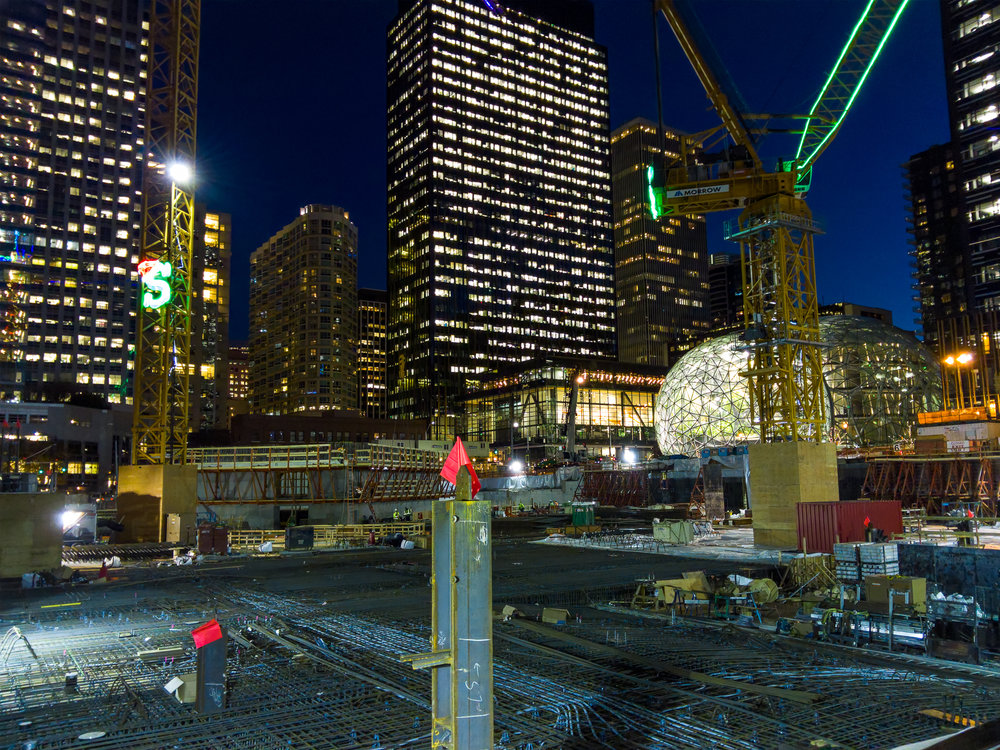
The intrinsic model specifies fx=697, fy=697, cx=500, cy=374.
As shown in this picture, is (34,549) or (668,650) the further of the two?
(34,549)

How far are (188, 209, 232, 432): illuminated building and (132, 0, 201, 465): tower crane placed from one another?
124975 millimetres

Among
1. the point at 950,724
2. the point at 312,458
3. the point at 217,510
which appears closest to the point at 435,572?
the point at 950,724

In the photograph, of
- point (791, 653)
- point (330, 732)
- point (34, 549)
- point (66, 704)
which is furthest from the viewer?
point (34, 549)

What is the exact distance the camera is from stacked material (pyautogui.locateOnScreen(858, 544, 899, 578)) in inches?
733

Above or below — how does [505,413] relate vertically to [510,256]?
below

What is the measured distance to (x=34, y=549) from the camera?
22969mm

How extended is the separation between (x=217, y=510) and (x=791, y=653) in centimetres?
3984

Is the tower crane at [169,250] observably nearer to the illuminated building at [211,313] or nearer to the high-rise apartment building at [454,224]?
the illuminated building at [211,313]

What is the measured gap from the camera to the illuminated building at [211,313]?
542 feet

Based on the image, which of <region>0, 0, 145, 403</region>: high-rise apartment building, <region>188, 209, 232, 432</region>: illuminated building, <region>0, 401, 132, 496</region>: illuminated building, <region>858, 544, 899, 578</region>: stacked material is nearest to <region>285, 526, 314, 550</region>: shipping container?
<region>858, 544, 899, 578</region>: stacked material

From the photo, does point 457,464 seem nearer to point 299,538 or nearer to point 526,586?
point 526,586

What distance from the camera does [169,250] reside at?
39.1 meters

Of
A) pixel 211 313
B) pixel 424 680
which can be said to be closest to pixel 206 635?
pixel 424 680

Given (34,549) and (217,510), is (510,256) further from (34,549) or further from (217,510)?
(34,549)
